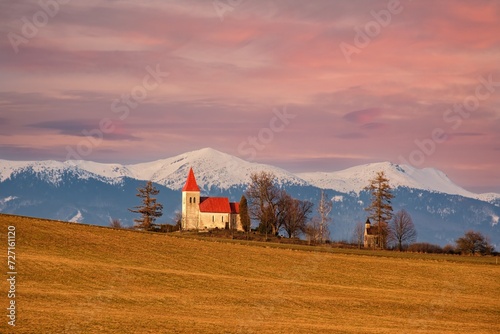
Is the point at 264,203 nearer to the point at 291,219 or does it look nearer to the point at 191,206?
the point at 291,219

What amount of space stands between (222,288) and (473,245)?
75.9m

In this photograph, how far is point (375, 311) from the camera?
5462 centimetres

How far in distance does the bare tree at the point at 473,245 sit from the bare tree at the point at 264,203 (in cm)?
4290

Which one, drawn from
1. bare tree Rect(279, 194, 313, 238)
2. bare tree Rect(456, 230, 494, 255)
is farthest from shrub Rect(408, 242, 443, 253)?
bare tree Rect(279, 194, 313, 238)

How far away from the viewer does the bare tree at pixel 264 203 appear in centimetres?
15450

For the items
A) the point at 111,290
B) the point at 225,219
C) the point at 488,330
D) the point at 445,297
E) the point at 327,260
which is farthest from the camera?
the point at 225,219

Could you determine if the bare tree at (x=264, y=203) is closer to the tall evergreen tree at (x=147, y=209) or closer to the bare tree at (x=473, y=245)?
the tall evergreen tree at (x=147, y=209)

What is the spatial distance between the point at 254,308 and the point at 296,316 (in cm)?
357

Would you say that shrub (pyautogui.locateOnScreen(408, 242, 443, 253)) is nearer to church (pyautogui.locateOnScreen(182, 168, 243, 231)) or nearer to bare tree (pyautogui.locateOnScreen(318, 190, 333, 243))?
bare tree (pyautogui.locateOnScreen(318, 190, 333, 243))

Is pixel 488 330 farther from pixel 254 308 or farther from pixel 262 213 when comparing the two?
pixel 262 213

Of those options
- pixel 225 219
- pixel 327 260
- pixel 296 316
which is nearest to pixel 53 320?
pixel 296 316

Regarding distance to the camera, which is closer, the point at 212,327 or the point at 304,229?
the point at 212,327

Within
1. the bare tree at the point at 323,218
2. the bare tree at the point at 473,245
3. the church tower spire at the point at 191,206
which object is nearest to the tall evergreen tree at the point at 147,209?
the church tower spire at the point at 191,206

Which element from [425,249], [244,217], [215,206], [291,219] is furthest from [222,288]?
[215,206]
